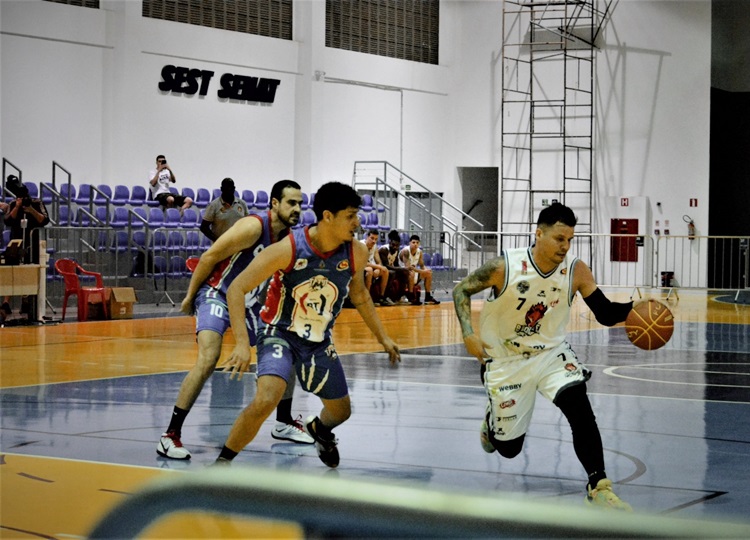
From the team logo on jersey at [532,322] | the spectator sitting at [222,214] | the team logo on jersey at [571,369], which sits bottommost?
the team logo on jersey at [571,369]

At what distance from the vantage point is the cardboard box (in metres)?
18.2

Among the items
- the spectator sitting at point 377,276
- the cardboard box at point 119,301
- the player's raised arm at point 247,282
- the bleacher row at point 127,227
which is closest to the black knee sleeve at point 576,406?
the player's raised arm at point 247,282

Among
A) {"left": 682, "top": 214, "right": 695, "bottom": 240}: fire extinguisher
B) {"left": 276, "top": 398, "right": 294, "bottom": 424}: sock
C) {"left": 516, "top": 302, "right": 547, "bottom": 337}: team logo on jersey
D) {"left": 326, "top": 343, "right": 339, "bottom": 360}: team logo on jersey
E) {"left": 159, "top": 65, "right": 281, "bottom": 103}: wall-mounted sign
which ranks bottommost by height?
{"left": 276, "top": 398, "right": 294, "bottom": 424}: sock

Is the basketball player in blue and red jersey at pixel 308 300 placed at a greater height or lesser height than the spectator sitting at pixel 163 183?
lesser

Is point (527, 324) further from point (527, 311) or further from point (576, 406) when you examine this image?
point (576, 406)

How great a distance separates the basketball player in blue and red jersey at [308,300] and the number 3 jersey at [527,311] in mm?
647

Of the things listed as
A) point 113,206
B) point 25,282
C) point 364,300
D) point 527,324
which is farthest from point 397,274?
point 527,324

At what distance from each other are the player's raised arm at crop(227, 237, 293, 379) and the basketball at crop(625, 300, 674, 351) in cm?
204

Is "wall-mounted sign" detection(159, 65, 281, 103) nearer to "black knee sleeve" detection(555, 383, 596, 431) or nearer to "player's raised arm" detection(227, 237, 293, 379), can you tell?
"player's raised arm" detection(227, 237, 293, 379)

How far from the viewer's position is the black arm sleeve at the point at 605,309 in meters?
6.16

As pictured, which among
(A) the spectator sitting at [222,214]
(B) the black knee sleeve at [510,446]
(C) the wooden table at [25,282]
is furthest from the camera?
(C) the wooden table at [25,282]

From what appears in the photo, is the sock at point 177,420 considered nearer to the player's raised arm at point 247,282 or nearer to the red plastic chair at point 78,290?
the player's raised arm at point 247,282

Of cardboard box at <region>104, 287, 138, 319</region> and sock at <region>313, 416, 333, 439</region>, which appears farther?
cardboard box at <region>104, 287, 138, 319</region>

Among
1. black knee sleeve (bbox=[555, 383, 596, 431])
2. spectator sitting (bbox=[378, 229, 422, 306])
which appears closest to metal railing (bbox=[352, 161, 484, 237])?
spectator sitting (bbox=[378, 229, 422, 306])
